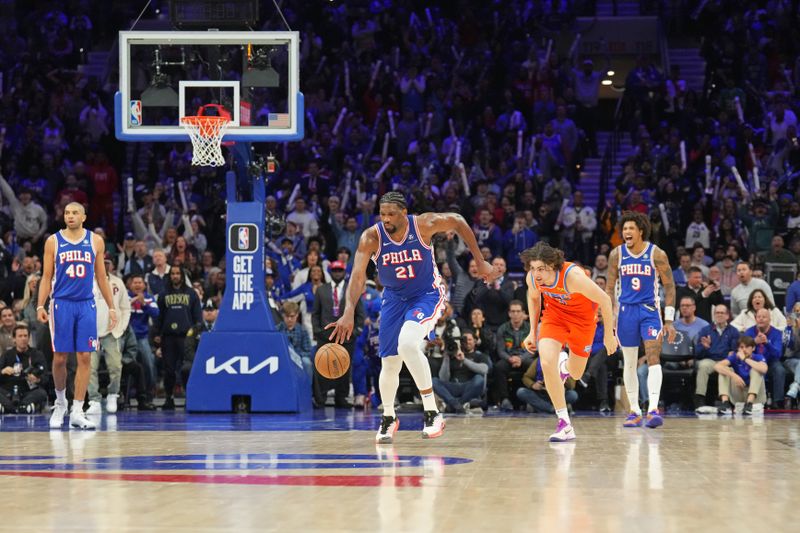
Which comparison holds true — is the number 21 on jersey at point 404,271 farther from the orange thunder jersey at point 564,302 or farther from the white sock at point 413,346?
the orange thunder jersey at point 564,302

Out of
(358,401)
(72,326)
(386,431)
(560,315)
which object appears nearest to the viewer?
(386,431)

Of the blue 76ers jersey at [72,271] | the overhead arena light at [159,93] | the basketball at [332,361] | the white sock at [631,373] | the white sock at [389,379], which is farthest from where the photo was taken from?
the overhead arena light at [159,93]

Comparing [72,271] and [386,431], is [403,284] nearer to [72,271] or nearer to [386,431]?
[386,431]

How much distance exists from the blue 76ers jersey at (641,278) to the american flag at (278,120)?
4039mm

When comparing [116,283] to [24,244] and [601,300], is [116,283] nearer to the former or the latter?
[24,244]

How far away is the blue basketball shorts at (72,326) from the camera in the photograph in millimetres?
12094

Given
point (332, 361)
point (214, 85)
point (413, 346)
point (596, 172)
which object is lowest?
point (332, 361)

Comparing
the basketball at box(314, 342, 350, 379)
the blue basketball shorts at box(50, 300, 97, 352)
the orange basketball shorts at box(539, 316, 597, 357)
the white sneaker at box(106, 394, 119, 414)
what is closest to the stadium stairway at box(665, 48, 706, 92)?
the white sneaker at box(106, 394, 119, 414)

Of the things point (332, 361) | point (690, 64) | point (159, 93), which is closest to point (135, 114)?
point (159, 93)

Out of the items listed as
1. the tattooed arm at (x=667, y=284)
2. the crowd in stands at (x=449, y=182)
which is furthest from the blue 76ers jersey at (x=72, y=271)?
the tattooed arm at (x=667, y=284)

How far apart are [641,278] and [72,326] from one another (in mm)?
5740

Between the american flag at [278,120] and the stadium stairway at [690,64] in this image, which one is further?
the stadium stairway at [690,64]

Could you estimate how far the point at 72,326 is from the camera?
39.8 feet

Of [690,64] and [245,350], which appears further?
[690,64]
